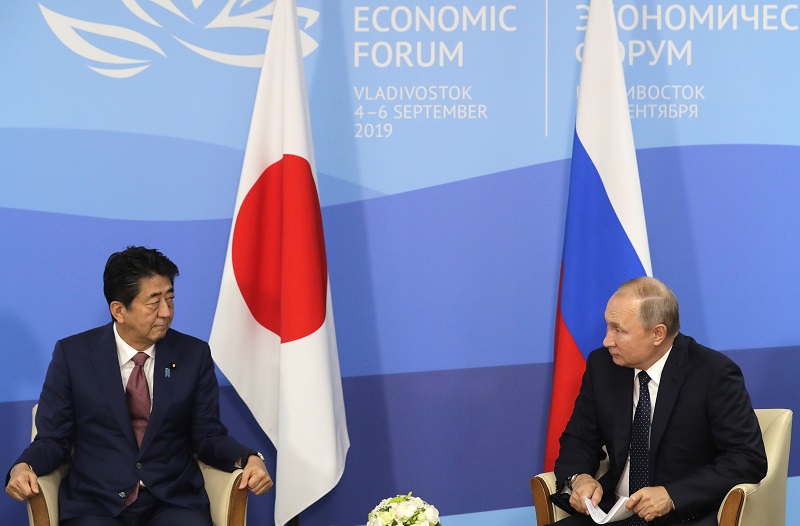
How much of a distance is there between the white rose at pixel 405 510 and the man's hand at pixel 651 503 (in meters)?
0.82

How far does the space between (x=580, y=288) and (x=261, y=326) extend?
1335 mm

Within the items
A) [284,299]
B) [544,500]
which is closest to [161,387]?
[284,299]

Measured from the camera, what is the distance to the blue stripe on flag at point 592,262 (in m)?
4.08

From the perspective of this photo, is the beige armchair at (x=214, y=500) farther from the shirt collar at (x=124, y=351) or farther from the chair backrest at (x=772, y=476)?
the chair backrest at (x=772, y=476)

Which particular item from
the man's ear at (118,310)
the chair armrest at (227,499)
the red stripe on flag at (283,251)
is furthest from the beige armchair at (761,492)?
the man's ear at (118,310)

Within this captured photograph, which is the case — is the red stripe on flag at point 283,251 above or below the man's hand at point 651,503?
above

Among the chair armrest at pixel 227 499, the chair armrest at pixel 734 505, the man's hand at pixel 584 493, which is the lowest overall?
the chair armrest at pixel 734 505

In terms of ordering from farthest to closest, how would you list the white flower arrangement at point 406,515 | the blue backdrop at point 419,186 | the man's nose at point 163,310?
the blue backdrop at point 419,186 → the man's nose at point 163,310 → the white flower arrangement at point 406,515

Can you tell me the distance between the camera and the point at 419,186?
14.4 ft

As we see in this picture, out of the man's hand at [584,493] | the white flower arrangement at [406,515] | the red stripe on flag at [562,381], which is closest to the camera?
the white flower arrangement at [406,515]

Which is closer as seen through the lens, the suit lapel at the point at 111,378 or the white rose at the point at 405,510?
the white rose at the point at 405,510

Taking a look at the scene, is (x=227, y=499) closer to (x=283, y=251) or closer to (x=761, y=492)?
(x=283, y=251)

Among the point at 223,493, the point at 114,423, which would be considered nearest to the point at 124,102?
the point at 114,423

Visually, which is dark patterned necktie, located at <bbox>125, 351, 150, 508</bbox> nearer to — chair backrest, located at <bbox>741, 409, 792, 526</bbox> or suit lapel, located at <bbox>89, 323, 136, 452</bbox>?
suit lapel, located at <bbox>89, 323, 136, 452</bbox>
